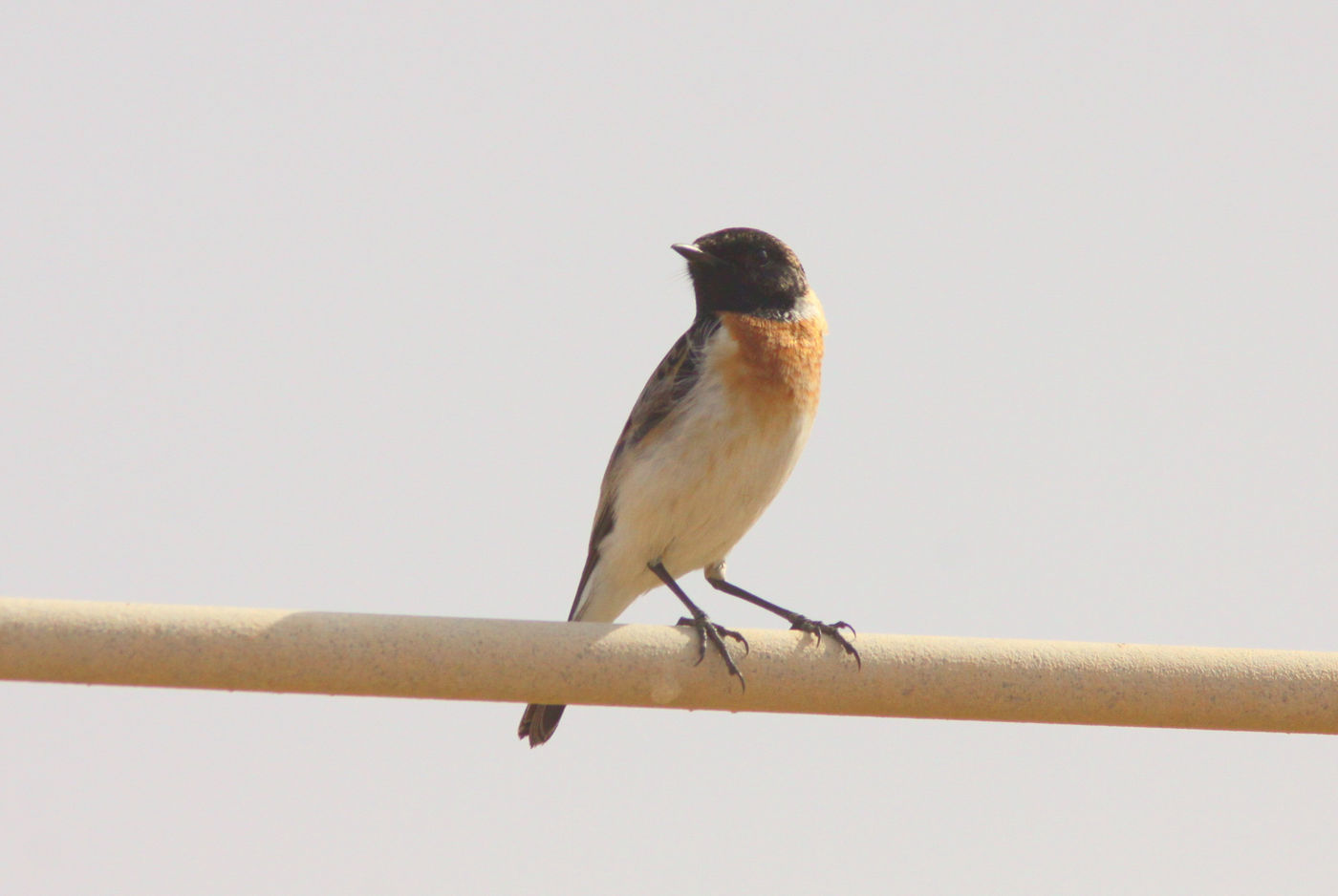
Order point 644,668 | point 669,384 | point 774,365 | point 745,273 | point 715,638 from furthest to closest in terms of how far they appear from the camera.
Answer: point 745,273 < point 669,384 < point 774,365 < point 715,638 < point 644,668

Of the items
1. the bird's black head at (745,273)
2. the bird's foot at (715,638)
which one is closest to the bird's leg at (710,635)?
the bird's foot at (715,638)

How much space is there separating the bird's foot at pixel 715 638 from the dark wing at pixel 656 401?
1.30 metres

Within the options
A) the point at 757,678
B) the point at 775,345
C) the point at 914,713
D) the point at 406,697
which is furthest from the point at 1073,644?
the point at 775,345

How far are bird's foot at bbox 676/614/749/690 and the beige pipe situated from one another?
0.10 ft

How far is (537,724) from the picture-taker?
6008 millimetres

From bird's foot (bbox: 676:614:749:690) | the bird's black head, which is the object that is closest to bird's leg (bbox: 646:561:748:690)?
bird's foot (bbox: 676:614:749:690)

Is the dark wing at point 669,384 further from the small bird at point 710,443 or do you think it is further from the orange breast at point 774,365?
the orange breast at point 774,365

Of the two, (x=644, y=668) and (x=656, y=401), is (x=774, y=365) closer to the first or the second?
(x=656, y=401)

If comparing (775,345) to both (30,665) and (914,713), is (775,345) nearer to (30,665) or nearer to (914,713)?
(914,713)

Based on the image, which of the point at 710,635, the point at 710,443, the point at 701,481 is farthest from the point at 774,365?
the point at 710,635

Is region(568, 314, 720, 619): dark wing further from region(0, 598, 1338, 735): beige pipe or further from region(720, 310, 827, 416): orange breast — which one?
region(0, 598, 1338, 735): beige pipe

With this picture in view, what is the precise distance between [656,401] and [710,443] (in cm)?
54

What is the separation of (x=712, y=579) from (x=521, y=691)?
2.95 m

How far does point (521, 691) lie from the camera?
3656 millimetres
